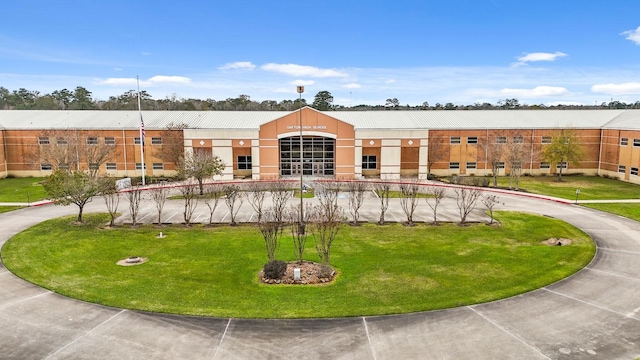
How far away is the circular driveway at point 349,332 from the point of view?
537 inches

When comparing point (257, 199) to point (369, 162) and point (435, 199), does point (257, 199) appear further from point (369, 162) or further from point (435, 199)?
point (369, 162)

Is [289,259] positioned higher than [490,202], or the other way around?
[490,202]

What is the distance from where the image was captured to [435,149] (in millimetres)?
56000

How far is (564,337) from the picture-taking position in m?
14.6

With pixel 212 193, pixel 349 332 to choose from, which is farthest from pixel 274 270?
pixel 212 193

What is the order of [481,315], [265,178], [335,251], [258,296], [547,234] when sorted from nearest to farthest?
[481,315] < [258,296] < [335,251] < [547,234] < [265,178]

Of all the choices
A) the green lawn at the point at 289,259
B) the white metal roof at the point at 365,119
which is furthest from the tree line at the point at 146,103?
the green lawn at the point at 289,259

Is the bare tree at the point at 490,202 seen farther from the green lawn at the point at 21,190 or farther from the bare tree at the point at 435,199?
the green lawn at the point at 21,190

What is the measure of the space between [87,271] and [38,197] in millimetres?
25003

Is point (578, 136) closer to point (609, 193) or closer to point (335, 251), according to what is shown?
point (609, 193)

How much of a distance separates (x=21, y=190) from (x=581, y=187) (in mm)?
58886

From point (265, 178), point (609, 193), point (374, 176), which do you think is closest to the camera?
point (609, 193)

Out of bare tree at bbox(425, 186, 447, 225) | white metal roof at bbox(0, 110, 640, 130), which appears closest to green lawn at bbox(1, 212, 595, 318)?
bare tree at bbox(425, 186, 447, 225)

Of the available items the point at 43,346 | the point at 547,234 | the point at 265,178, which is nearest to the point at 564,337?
the point at 547,234
